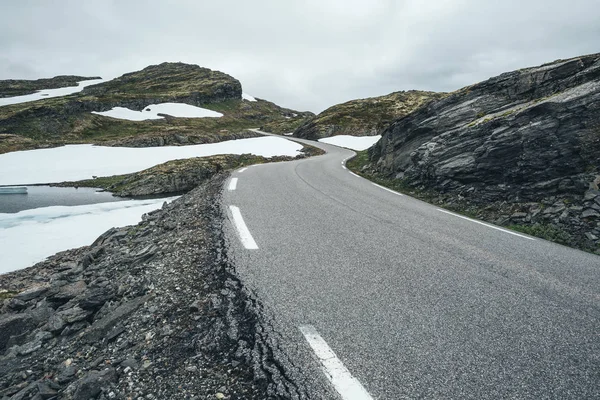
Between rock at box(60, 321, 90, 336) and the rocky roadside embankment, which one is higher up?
the rocky roadside embankment

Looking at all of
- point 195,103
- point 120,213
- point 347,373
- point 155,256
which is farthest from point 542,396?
point 195,103

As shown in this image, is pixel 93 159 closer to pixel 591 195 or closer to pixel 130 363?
pixel 130 363

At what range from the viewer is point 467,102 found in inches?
598

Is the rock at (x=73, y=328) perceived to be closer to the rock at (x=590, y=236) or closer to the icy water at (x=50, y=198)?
the rock at (x=590, y=236)

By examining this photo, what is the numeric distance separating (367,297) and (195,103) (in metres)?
103

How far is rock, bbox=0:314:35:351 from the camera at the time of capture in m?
4.53

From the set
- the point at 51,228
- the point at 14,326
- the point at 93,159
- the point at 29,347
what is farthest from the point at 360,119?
the point at 29,347

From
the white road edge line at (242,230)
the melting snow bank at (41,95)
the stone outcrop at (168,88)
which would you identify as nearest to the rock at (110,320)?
the white road edge line at (242,230)

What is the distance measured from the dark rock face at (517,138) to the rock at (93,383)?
11288 millimetres

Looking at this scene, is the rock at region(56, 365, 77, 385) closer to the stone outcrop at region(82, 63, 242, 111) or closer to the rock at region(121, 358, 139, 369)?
the rock at region(121, 358, 139, 369)

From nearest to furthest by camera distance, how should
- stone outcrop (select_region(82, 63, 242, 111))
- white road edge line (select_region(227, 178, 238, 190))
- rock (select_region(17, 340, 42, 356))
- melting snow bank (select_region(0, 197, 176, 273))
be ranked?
rock (select_region(17, 340, 42, 356)), melting snow bank (select_region(0, 197, 176, 273)), white road edge line (select_region(227, 178, 238, 190)), stone outcrop (select_region(82, 63, 242, 111))

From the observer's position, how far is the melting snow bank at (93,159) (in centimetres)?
2739

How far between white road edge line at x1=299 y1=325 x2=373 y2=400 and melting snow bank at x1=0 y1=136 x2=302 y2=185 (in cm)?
2743

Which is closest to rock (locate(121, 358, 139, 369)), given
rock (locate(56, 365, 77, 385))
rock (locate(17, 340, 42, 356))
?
rock (locate(56, 365, 77, 385))
